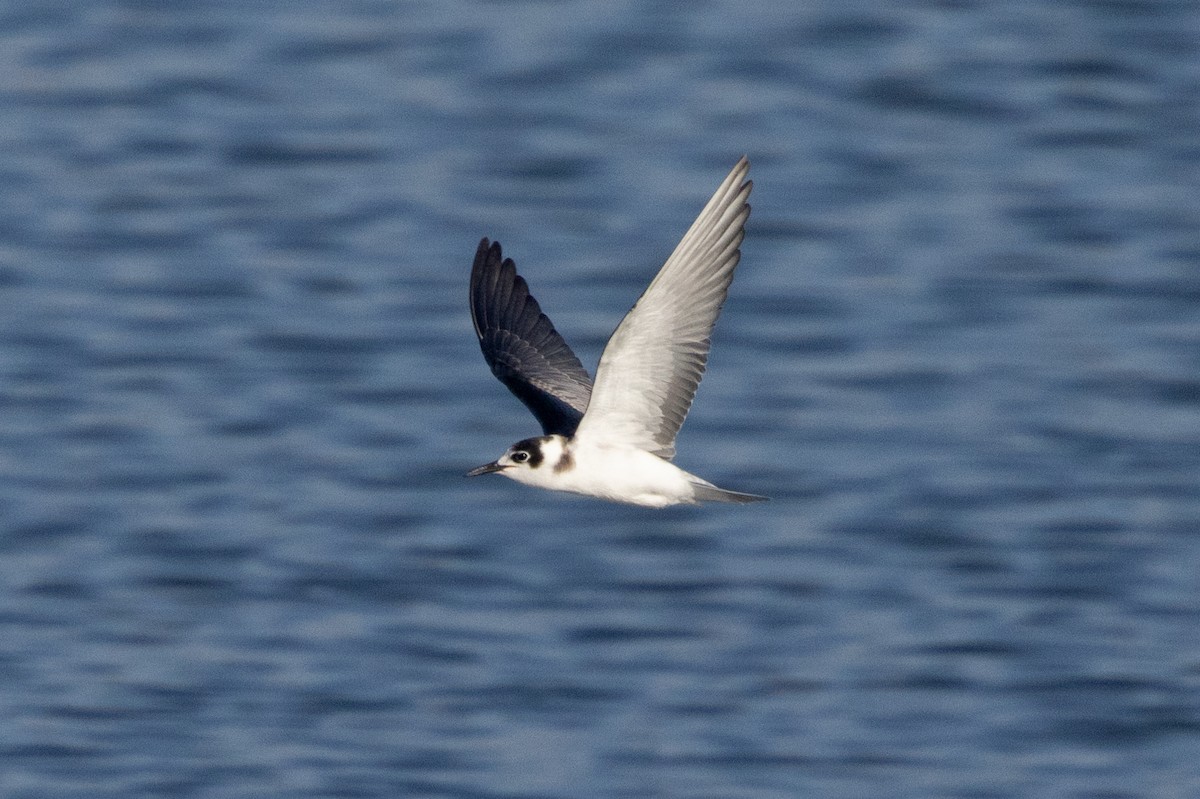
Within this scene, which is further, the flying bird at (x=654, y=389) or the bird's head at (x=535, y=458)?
the bird's head at (x=535, y=458)

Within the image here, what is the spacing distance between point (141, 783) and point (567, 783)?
2.63 m

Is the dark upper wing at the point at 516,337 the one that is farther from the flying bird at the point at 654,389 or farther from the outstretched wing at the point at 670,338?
the outstretched wing at the point at 670,338

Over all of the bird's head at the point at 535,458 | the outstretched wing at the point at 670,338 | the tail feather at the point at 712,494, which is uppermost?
the outstretched wing at the point at 670,338

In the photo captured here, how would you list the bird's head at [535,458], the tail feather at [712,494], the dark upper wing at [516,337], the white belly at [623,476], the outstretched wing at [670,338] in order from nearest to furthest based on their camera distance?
the outstretched wing at [670,338] → the tail feather at [712,494] → the white belly at [623,476] → the bird's head at [535,458] → the dark upper wing at [516,337]

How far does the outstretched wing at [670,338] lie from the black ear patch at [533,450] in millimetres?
270

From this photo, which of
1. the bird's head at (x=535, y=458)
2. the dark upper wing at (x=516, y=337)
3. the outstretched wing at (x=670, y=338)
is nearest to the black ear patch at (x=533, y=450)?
the bird's head at (x=535, y=458)

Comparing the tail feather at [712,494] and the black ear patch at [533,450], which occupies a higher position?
the black ear patch at [533,450]

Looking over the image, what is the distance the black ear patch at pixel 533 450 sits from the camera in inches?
448

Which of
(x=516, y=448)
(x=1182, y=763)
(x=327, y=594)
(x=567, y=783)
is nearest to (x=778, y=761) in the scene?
(x=567, y=783)

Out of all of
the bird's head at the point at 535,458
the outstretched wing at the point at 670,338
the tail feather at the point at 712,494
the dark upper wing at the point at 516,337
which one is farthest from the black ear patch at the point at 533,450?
the dark upper wing at the point at 516,337

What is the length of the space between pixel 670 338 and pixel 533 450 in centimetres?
94

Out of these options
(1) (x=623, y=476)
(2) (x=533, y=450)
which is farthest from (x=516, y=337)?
(1) (x=623, y=476)

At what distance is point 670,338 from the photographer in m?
10.9

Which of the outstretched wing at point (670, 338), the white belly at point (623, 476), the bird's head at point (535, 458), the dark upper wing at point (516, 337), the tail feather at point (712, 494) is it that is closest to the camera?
the outstretched wing at point (670, 338)
